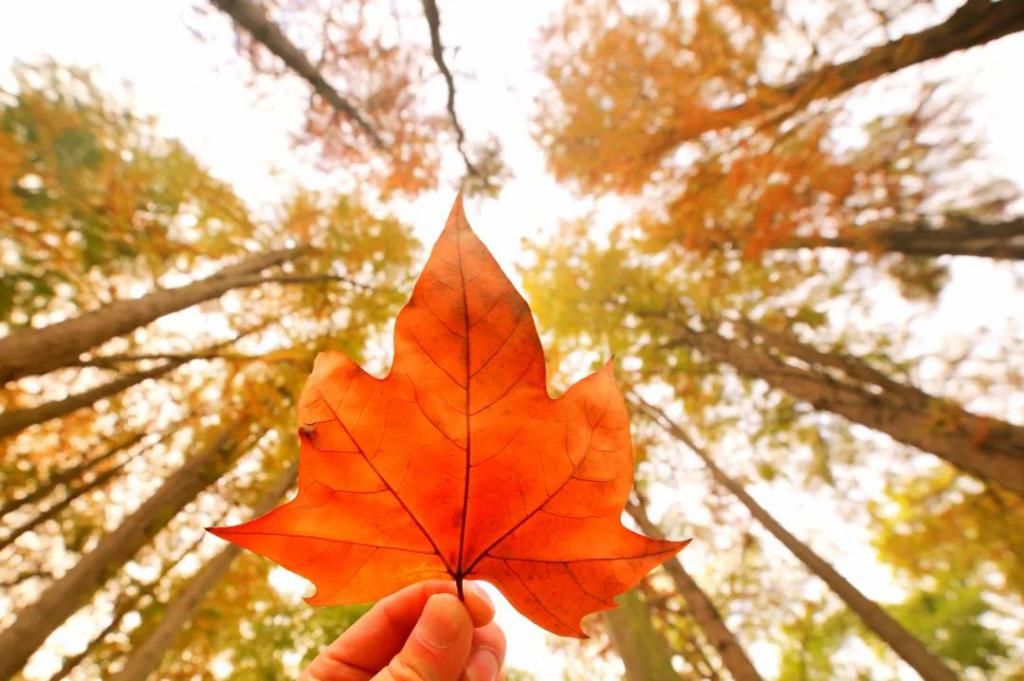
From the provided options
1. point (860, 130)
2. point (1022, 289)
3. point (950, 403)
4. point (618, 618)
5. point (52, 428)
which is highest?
point (860, 130)

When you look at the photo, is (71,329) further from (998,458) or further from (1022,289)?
(1022,289)

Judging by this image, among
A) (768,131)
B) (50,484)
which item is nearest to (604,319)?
(768,131)

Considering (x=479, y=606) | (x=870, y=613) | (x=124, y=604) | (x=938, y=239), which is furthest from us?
(x=938, y=239)

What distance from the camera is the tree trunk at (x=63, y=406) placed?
3.65 meters

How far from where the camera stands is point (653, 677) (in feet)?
12.1

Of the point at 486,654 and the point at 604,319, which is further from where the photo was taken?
the point at 604,319

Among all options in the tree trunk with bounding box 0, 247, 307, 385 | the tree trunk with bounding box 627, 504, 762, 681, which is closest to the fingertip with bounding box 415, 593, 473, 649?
the tree trunk with bounding box 0, 247, 307, 385

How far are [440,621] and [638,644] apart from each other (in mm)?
3695

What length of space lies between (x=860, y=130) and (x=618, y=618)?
19.2ft

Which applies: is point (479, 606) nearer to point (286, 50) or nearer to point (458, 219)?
point (458, 219)

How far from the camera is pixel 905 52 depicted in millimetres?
4055

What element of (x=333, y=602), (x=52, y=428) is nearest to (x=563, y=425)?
(x=333, y=602)

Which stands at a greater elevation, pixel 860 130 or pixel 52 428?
pixel 860 130

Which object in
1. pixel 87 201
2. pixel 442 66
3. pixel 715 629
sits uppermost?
pixel 442 66
